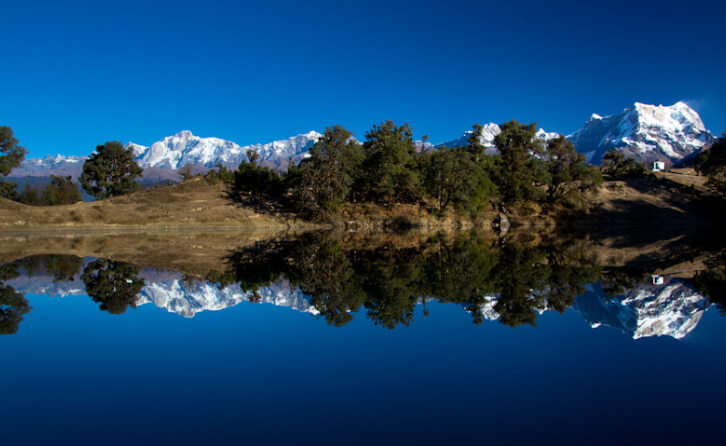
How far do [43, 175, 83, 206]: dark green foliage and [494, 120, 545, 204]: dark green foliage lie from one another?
99.2m

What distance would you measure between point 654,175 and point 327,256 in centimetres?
8548

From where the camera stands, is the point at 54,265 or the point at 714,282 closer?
the point at 714,282

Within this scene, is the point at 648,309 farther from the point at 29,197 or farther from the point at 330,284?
the point at 29,197

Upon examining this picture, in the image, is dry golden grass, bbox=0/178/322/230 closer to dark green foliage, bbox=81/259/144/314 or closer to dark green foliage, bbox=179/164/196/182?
dark green foliage, bbox=179/164/196/182

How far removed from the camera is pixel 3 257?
28.7 metres

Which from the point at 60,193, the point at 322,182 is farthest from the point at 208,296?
the point at 60,193

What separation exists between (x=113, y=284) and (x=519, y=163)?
68571mm

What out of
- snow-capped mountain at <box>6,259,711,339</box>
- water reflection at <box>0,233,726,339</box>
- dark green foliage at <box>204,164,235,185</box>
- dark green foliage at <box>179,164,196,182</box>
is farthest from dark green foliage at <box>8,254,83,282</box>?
dark green foliage at <box>179,164,196,182</box>

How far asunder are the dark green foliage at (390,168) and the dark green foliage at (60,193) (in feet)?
257

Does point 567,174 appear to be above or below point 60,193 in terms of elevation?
above

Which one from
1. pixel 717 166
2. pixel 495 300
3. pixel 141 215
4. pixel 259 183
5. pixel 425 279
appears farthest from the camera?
pixel 259 183

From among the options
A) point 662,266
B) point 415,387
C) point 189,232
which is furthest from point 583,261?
point 189,232

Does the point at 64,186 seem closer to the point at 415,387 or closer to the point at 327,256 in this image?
the point at 327,256

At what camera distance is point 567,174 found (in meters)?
74.2
